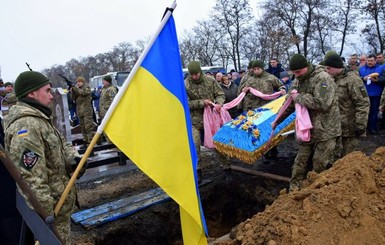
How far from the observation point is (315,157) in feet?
14.5

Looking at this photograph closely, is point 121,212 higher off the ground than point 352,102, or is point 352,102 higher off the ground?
point 352,102

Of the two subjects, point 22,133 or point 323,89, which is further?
point 323,89

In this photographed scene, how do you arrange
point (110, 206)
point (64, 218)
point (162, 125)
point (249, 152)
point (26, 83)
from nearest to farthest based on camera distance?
point (162, 125) → point (26, 83) → point (64, 218) → point (249, 152) → point (110, 206)

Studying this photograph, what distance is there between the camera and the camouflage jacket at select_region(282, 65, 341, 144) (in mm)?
4199

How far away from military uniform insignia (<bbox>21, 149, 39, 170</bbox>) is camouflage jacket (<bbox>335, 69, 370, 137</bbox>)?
440 cm

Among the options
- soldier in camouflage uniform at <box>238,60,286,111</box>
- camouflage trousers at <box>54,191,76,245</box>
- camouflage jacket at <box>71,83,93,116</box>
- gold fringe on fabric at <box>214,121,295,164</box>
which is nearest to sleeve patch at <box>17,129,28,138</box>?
camouflage trousers at <box>54,191,76,245</box>

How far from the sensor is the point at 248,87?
22.1 feet

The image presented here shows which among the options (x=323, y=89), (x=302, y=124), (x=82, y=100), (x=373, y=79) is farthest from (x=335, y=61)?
(x=82, y=100)

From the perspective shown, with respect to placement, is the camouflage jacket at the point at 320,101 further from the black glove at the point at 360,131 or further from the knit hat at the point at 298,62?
the black glove at the point at 360,131

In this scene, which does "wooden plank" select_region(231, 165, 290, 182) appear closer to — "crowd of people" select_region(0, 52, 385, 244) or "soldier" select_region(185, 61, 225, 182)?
"crowd of people" select_region(0, 52, 385, 244)

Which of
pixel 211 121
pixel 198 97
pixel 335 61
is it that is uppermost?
pixel 335 61

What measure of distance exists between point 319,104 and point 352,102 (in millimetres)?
1303

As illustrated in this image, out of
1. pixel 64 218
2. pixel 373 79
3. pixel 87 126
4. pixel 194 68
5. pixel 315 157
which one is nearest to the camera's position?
pixel 64 218

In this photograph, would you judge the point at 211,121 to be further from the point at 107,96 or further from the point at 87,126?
the point at 87,126
